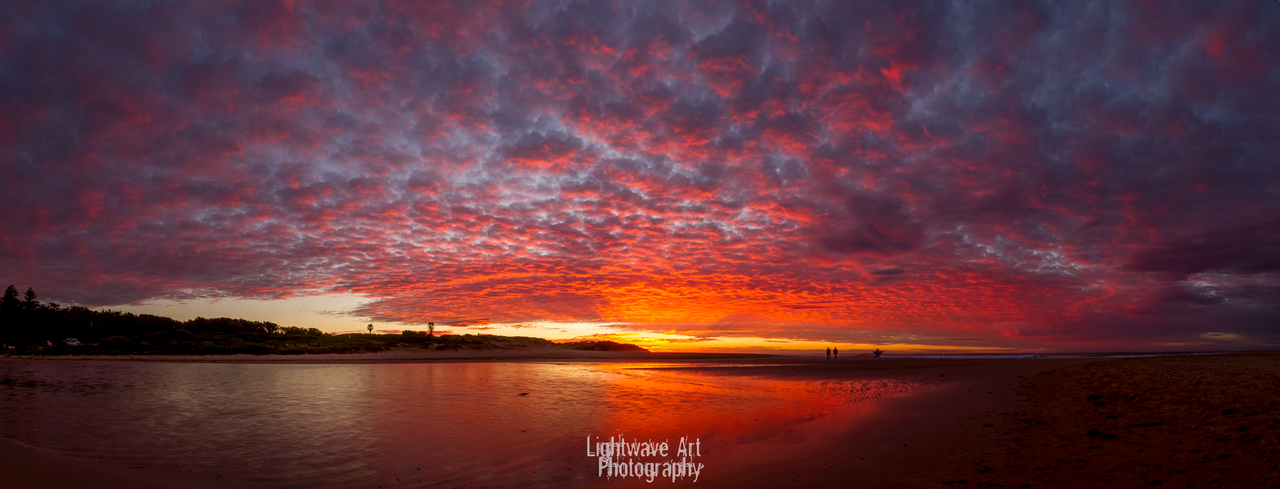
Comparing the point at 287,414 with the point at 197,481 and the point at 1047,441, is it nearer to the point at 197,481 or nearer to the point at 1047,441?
the point at 197,481

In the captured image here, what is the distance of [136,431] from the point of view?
12.8 metres

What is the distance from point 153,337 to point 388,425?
78076 millimetres

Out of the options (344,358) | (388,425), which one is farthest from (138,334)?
(388,425)

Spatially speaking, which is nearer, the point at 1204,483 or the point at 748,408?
the point at 1204,483

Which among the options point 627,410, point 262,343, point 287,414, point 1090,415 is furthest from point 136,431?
point 262,343

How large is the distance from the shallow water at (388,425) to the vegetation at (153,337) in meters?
42.2

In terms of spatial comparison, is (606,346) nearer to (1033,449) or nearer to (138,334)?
(138,334)

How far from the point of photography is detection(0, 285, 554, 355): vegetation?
6053cm

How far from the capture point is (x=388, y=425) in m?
14.5

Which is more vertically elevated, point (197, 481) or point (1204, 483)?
point (1204, 483)

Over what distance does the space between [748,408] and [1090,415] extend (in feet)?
32.1

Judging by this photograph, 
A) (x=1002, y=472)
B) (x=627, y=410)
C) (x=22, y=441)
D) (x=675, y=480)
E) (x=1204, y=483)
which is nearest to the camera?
(x=1204, y=483)

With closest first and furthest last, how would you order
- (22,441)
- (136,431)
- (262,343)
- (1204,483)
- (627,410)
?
(1204,483) → (22,441) → (136,431) → (627,410) → (262,343)

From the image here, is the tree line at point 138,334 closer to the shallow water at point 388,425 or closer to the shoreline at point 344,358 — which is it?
the shoreline at point 344,358
